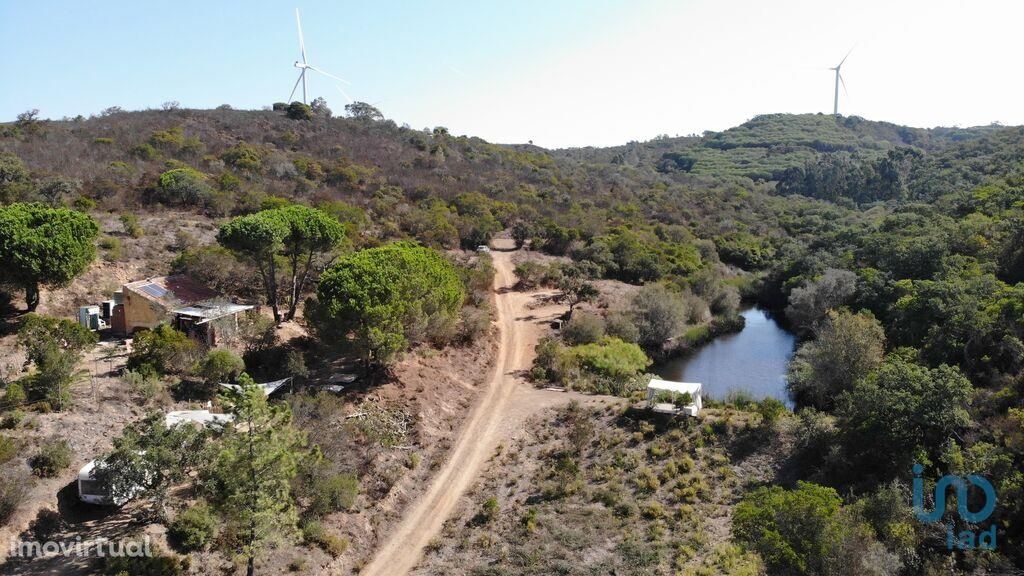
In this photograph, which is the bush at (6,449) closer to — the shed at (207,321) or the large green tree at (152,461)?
the large green tree at (152,461)

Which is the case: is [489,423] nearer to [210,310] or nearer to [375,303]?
[375,303]

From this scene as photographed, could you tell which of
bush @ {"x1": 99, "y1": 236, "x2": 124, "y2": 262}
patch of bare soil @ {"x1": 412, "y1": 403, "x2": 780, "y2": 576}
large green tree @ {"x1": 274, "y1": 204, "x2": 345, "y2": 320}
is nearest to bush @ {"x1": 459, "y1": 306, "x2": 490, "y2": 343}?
large green tree @ {"x1": 274, "y1": 204, "x2": 345, "y2": 320}

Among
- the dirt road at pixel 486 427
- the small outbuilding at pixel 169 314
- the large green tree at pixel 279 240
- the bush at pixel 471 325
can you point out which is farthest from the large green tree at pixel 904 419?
the small outbuilding at pixel 169 314

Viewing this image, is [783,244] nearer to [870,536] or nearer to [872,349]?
[872,349]

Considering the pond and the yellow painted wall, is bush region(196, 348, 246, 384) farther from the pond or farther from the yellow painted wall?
the pond

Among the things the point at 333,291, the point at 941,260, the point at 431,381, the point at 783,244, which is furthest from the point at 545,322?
the point at 783,244
